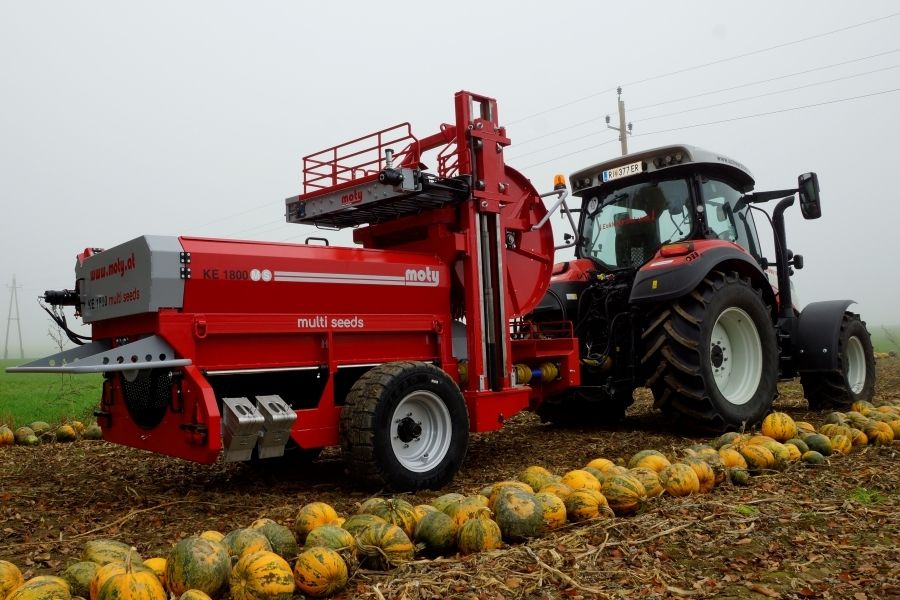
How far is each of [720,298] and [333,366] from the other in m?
3.98

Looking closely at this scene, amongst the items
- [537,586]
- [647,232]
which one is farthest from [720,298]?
[537,586]

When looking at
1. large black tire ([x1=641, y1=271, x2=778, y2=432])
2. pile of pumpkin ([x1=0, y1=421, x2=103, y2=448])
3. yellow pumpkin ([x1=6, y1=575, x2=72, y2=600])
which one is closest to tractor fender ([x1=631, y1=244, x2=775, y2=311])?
large black tire ([x1=641, y1=271, x2=778, y2=432])

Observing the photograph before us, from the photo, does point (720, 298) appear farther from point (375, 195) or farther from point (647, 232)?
point (375, 195)

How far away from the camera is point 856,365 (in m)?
9.80

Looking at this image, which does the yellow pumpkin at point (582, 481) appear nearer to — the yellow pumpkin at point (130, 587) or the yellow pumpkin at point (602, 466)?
the yellow pumpkin at point (602, 466)

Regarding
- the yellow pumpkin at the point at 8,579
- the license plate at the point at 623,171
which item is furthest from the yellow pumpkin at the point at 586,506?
the license plate at the point at 623,171

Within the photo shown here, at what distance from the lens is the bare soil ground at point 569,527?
3.23 m

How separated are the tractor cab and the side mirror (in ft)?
2.31

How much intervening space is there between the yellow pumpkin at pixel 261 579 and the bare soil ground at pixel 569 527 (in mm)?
299

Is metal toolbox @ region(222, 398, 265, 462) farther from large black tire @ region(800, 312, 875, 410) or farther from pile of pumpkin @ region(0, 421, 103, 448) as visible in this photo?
large black tire @ region(800, 312, 875, 410)

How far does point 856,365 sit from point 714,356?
10.9 feet

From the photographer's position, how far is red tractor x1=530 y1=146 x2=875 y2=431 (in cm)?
729

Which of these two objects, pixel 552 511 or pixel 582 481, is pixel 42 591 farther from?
pixel 582 481

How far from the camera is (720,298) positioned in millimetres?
7434
